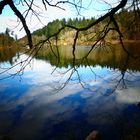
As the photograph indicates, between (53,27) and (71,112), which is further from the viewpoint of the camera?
(53,27)

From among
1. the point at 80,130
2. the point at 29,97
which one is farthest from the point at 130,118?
the point at 29,97

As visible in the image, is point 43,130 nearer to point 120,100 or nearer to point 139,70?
point 120,100

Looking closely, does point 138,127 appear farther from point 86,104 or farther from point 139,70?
point 139,70

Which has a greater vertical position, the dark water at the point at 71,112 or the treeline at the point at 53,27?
the treeline at the point at 53,27

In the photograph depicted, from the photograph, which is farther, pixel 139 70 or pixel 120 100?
pixel 139 70

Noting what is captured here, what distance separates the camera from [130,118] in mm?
11797

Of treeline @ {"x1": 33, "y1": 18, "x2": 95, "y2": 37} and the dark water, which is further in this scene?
the dark water

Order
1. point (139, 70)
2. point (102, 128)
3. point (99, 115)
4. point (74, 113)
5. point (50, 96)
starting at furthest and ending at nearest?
point (139, 70), point (50, 96), point (74, 113), point (99, 115), point (102, 128)

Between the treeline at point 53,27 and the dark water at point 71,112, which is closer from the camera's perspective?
the treeline at point 53,27

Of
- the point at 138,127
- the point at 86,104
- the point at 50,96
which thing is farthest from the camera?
the point at 50,96

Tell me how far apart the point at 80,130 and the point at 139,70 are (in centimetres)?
1484

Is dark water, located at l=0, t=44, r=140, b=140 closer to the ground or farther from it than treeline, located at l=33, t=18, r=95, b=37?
closer to the ground

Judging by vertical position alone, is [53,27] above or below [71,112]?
above

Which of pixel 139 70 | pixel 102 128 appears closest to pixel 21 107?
pixel 102 128
